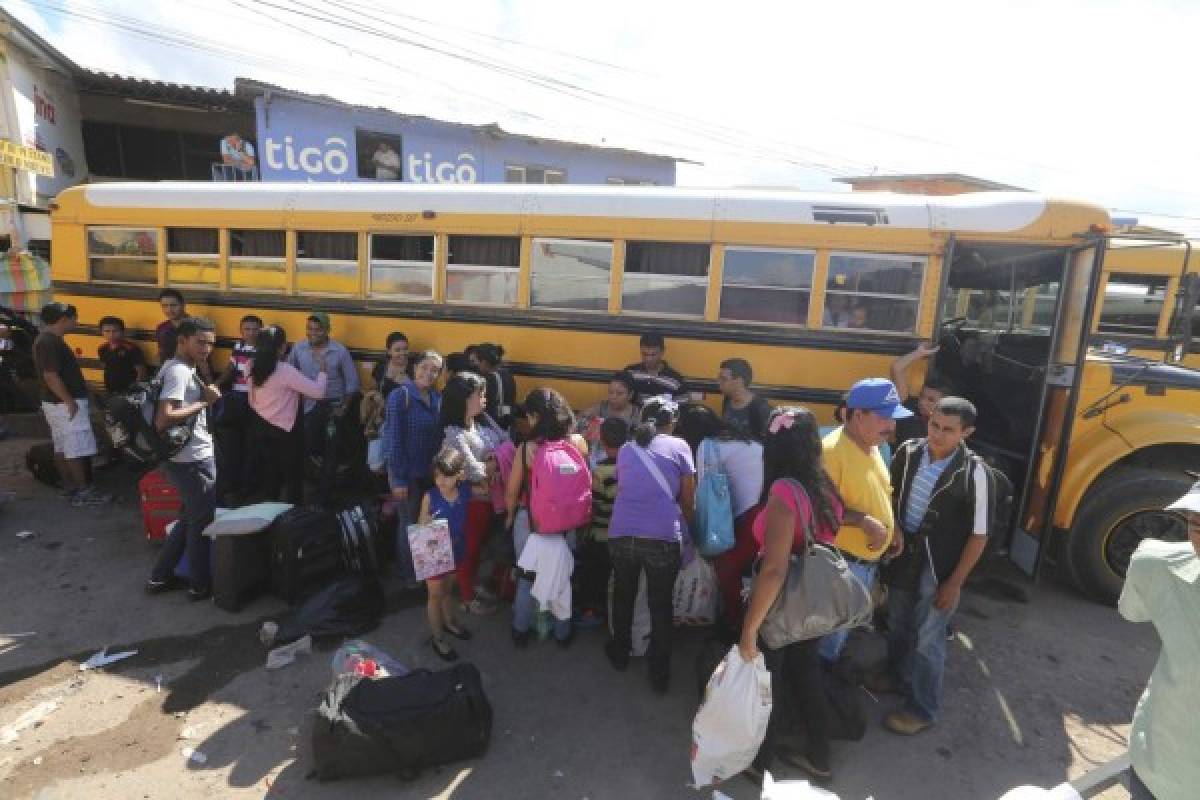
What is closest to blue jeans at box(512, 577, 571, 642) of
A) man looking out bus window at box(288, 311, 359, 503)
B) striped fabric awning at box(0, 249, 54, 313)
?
man looking out bus window at box(288, 311, 359, 503)

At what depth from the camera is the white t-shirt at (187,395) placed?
11.8 ft

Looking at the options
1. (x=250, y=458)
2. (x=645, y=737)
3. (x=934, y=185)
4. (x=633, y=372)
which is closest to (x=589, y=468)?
(x=633, y=372)

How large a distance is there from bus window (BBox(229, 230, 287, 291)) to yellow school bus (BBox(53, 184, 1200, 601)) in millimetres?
18

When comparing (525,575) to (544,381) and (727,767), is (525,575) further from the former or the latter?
(544,381)

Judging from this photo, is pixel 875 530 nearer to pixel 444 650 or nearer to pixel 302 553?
pixel 444 650

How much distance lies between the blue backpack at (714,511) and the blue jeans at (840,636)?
2.13 feet

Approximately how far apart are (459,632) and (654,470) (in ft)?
5.19

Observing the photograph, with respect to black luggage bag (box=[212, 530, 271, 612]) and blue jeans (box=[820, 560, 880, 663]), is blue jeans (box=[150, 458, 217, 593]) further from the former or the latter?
blue jeans (box=[820, 560, 880, 663])

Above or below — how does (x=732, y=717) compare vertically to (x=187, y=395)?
below

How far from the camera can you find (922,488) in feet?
9.37

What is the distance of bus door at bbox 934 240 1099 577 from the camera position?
4.01m

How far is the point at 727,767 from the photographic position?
98.3 inches

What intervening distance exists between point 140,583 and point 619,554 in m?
3.38

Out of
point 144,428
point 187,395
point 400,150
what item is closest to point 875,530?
point 187,395
